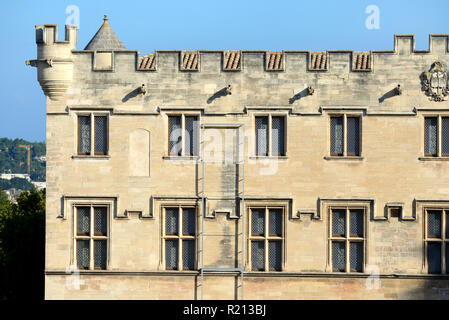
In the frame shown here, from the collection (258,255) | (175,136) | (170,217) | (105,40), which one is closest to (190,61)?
(175,136)

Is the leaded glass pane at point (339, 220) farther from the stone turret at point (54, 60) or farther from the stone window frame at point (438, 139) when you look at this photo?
the stone turret at point (54, 60)

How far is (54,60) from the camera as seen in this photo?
34031 millimetres

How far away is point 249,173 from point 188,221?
2.93m

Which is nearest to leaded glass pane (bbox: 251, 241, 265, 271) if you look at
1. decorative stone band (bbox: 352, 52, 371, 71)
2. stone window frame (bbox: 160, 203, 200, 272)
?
stone window frame (bbox: 160, 203, 200, 272)

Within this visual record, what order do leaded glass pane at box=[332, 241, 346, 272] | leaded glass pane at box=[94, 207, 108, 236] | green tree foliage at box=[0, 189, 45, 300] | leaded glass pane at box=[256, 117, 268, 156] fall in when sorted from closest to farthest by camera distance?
leaded glass pane at box=[332, 241, 346, 272] → leaded glass pane at box=[256, 117, 268, 156] → leaded glass pane at box=[94, 207, 108, 236] → green tree foliage at box=[0, 189, 45, 300]

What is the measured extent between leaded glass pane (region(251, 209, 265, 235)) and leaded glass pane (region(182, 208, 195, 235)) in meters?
2.26

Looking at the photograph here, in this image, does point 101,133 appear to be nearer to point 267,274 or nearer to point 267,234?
point 267,234

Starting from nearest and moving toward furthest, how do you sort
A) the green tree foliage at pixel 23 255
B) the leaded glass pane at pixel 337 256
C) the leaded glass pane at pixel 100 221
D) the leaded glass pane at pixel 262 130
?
the leaded glass pane at pixel 337 256
the leaded glass pane at pixel 262 130
the leaded glass pane at pixel 100 221
the green tree foliage at pixel 23 255

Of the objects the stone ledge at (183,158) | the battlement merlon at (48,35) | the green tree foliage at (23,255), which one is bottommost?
the green tree foliage at (23,255)

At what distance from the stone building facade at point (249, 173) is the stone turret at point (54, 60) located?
0.17ft

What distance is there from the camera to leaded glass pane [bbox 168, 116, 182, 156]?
3406 cm

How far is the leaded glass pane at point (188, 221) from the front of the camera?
112ft

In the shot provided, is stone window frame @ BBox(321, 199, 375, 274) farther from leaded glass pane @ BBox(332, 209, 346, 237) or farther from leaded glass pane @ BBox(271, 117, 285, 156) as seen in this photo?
leaded glass pane @ BBox(271, 117, 285, 156)

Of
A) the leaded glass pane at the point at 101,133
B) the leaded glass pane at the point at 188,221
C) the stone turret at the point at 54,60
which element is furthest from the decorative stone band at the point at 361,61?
the stone turret at the point at 54,60
